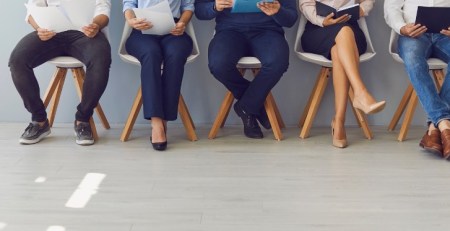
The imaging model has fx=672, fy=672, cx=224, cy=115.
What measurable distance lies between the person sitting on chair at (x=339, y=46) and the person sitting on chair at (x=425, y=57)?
8.2 inches

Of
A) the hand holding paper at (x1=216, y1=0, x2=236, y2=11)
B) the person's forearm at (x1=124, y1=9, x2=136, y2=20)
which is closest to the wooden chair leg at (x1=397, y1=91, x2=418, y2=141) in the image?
the hand holding paper at (x1=216, y1=0, x2=236, y2=11)

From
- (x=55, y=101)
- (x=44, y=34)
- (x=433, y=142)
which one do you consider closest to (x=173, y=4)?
(x=44, y=34)

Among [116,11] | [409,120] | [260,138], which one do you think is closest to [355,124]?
[409,120]

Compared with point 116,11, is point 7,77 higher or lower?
lower

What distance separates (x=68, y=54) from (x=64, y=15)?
0.74 feet

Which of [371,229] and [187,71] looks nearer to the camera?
[371,229]

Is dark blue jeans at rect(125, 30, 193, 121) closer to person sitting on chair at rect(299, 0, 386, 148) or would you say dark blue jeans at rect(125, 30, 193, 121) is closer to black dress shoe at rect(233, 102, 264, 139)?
black dress shoe at rect(233, 102, 264, 139)

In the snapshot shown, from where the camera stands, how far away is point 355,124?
4.38 meters

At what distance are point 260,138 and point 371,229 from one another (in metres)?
1.49

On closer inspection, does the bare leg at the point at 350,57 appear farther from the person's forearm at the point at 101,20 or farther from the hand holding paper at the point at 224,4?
the person's forearm at the point at 101,20

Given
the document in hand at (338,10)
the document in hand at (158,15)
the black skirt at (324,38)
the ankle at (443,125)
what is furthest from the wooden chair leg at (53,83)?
the ankle at (443,125)

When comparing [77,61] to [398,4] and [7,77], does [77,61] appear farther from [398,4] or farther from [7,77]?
[398,4]

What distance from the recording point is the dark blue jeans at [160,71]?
3742mm

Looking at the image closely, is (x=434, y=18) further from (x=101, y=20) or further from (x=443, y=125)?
(x=101, y=20)
